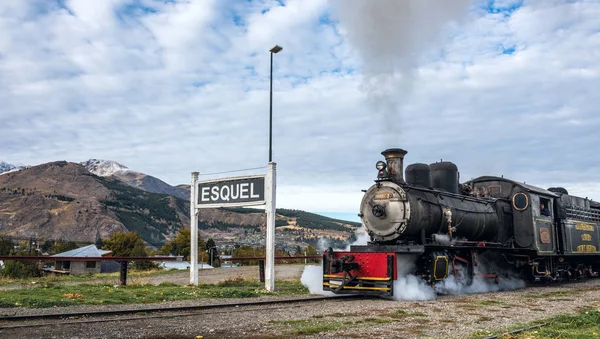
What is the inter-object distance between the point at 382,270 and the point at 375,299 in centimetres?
75

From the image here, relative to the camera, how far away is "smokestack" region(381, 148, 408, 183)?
47.3 feet

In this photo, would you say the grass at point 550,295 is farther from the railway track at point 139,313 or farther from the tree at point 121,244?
the tree at point 121,244

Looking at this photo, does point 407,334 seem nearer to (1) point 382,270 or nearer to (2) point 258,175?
(1) point 382,270

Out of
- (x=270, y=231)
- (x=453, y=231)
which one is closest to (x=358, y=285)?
(x=270, y=231)

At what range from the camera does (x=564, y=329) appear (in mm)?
7809

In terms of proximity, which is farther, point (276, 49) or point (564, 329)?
point (276, 49)

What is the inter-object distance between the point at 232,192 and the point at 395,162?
496 cm

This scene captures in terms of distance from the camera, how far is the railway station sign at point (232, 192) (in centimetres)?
1487

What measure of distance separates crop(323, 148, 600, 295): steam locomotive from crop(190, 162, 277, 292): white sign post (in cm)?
170

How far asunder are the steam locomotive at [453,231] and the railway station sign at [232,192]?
2765 millimetres

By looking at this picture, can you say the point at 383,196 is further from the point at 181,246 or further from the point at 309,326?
the point at 181,246

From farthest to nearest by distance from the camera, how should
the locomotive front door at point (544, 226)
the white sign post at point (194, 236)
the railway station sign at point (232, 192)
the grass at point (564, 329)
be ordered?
the locomotive front door at point (544, 226)
the white sign post at point (194, 236)
the railway station sign at point (232, 192)
the grass at point (564, 329)

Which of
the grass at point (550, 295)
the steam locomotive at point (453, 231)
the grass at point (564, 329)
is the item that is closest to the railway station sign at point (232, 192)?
the steam locomotive at point (453, 231)

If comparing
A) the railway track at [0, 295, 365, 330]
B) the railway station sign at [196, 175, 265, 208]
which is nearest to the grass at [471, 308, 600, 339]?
the railway track at [0, 295, 365, 330]
